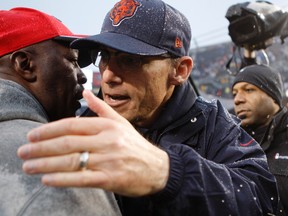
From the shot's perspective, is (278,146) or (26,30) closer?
(26,30)

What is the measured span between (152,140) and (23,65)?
626mm

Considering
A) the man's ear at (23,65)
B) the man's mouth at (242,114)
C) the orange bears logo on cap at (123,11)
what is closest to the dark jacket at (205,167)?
the orange bears logo on cap at (123,11)

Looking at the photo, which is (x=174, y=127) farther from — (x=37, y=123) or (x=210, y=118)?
(x=37, y=123)

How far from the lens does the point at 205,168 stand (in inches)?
47.6

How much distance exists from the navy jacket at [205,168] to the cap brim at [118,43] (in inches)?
11.1

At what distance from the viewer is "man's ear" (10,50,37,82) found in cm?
153

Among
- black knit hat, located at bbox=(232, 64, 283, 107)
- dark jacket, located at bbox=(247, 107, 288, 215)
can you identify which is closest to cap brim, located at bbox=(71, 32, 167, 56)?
dark jacket, located at bbox=(247, 107, 288, 215)

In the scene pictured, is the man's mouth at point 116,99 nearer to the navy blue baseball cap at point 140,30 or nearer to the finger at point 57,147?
the navy blue baseball cap at point 140,30

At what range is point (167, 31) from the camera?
→ 5.65 ft

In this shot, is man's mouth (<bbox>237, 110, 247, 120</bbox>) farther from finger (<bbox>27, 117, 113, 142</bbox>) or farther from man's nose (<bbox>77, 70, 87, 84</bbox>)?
finger (<bbox>27, 117, 113, 142</bbox>)

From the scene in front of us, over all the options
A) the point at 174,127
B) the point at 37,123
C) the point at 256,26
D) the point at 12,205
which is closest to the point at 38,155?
the point at 12,205

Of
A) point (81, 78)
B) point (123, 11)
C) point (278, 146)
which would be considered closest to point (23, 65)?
point (81, 78)

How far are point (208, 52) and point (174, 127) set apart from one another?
80.6ft

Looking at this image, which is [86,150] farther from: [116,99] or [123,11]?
[123,11]
